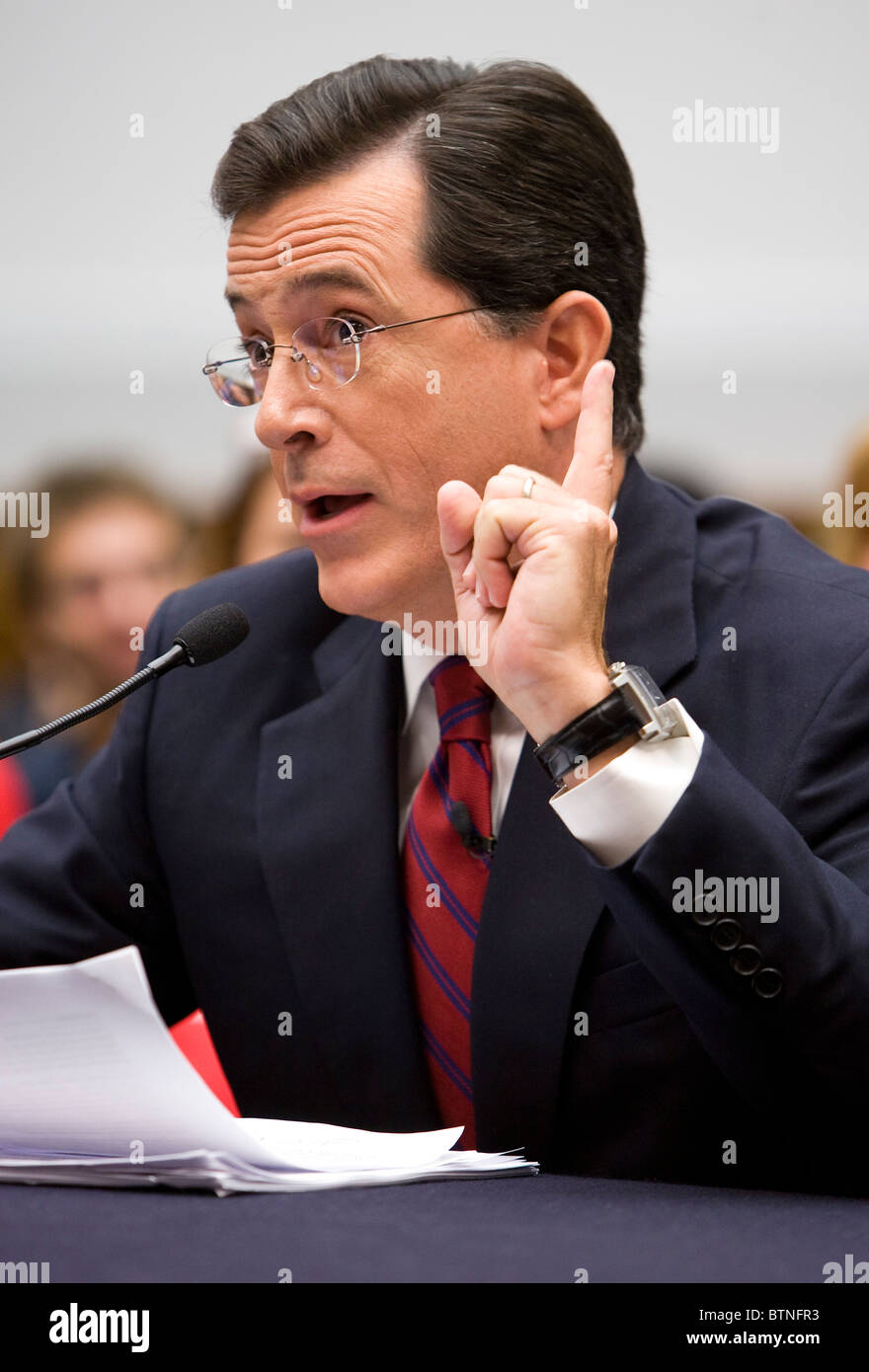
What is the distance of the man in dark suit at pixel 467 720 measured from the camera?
1.12 meters

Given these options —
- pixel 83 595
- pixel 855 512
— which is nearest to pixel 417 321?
pixel 855 512

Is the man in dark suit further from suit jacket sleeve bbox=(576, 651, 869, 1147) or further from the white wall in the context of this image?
the white wall

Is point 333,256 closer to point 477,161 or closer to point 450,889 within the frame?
point 477,161

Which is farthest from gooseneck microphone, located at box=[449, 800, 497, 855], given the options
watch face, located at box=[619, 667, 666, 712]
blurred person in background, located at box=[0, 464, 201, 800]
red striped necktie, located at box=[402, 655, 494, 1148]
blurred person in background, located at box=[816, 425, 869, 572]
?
blurred person in background, located at box=[0, 464, 201, 800]

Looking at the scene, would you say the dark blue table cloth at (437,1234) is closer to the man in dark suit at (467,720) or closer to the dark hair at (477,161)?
the man in dark suit at (467,720)

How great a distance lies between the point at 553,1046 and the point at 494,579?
0.40 metres

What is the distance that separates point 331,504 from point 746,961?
632 mm

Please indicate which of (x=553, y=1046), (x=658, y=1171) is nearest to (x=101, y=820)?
(x=553, y=1046)

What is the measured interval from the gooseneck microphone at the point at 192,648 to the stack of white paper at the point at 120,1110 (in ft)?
0.89

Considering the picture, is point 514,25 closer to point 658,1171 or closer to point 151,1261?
point 658,1171

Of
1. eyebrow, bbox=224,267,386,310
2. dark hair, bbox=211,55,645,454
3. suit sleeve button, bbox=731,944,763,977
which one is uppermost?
dark hair, bbox=211,55,645,454

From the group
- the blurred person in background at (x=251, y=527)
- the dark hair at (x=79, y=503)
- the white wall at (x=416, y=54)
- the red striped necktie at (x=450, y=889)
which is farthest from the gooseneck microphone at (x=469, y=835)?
the white wall at (x=416, y=54)

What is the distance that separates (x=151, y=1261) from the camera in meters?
0.71

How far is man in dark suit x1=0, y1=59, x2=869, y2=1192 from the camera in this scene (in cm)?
112
